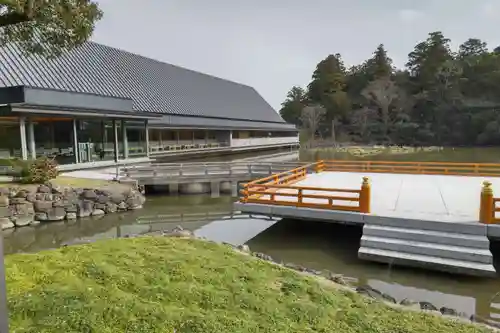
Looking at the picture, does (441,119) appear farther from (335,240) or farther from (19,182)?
(19,182)

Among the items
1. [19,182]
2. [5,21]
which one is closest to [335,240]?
[5,21]

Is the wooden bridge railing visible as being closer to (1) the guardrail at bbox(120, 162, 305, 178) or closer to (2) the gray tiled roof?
(1) the guardrail at bbox(120, 162, 305, 178)

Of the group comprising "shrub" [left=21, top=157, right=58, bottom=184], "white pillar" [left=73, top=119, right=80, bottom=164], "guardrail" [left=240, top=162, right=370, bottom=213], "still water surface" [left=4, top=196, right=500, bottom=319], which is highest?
"white pillar" [left=73, top=119, right=80, bottom=164]

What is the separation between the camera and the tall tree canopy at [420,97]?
162ft

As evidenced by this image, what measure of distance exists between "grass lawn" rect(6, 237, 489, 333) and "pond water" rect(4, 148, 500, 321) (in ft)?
6.65

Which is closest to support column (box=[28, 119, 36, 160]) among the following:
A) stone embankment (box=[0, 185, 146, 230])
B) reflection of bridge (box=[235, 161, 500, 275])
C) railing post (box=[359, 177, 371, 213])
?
stone embankment (box=[0, 185, 146, 230])

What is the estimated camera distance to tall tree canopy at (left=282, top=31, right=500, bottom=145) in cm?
4925

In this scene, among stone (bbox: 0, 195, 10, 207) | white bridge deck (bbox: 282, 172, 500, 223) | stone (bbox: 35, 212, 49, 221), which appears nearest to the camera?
white bridge deck (bbox: 282, 172, 500, 223)

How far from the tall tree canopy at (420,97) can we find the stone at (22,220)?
2065 inches

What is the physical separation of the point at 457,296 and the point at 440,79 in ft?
182

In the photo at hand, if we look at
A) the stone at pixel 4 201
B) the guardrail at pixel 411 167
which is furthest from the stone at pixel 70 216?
the guardrail at pixel 411 167

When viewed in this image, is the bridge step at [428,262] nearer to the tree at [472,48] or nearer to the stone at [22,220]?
the stone at [22,220]

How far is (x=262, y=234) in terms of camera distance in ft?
31.6

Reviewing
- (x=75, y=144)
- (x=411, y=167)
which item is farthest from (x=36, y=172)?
(x=411, y=167)
